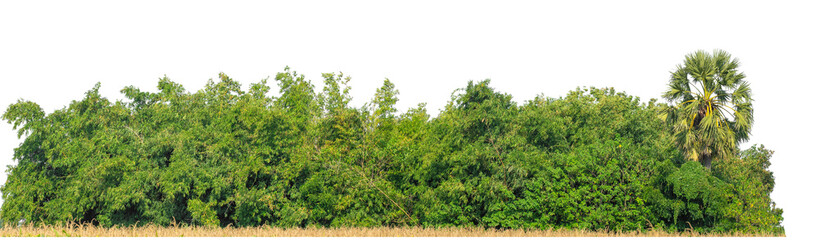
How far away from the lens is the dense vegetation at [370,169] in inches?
997

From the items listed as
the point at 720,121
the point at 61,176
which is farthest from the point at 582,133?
the point at 61,176

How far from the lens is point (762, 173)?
39094 mm

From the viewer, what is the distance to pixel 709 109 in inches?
982

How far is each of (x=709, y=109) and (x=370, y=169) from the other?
48.8ft

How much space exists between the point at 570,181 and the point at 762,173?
64.5ft

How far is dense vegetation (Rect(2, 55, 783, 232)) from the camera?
25.3m

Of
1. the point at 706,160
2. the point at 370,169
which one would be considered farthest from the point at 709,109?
the point at 370,169

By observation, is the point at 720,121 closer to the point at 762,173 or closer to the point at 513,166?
the point at 513,166

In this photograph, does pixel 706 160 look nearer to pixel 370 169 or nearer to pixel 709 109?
pixel 709 109

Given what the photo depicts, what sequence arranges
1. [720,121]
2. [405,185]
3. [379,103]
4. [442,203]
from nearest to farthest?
[720,121] → [442,203] → [405,185] → [379,103]

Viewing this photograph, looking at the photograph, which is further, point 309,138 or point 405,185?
point 309,138

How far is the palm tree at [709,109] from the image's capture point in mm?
24516

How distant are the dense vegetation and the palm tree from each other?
23.5 inches

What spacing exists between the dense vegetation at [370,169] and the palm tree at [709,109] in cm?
60
